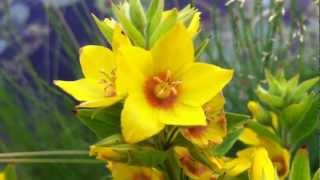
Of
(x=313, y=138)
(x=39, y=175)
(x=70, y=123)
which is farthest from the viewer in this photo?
(x=70, y=123)

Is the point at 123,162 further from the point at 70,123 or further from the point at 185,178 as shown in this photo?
the point at 70,123

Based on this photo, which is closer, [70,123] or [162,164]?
[162,164]

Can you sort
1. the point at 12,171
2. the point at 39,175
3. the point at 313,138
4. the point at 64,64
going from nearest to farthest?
the point at 12,171
the point at 313,138
the point at 39,175
the point at 64,64

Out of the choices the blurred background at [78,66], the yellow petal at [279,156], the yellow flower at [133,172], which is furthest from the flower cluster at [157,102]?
the blurred background at [78,66]

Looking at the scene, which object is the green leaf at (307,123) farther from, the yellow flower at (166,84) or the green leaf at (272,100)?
the yellow flower at (166,84)

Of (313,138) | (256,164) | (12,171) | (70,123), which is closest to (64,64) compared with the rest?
(70,123)

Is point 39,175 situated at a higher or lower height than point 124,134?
lower
